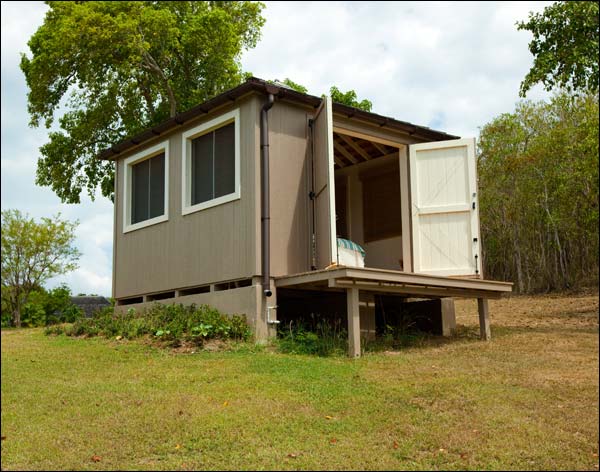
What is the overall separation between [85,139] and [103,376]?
13552 mm

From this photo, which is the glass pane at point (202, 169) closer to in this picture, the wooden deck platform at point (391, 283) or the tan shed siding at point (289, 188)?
the tan shed siding at point (289, 188)

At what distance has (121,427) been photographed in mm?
5559

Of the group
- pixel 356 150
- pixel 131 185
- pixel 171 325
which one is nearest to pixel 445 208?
pixel 356 150

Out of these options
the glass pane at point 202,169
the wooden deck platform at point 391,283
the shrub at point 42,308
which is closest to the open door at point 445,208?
the wooden deck platform at point 391,283

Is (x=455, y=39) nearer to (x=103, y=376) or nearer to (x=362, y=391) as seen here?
(x=362, y=391)

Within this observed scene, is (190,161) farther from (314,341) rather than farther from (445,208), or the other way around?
(445,208)

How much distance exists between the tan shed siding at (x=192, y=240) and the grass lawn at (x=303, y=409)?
Answer: 1.75 metres

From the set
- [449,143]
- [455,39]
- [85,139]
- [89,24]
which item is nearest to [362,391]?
[455,39]

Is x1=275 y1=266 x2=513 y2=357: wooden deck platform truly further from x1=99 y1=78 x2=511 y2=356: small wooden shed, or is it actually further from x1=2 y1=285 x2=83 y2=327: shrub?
x1=2 y1=285 x2=83 y2=327: shrub

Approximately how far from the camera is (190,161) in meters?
10.9

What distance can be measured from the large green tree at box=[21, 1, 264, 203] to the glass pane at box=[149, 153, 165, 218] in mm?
6992

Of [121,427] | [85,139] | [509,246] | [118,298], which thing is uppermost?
[85,139]

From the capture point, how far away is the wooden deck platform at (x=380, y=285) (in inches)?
330

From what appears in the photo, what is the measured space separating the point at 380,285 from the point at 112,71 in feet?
44.0
